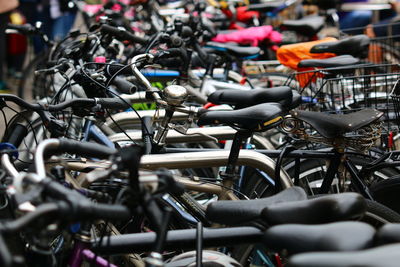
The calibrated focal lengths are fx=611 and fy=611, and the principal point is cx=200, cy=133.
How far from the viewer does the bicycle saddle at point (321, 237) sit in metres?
1.62

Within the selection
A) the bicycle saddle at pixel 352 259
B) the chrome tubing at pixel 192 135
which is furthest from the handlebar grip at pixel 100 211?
the chrome tubing at pixel 192 135

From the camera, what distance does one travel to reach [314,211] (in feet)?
6.39

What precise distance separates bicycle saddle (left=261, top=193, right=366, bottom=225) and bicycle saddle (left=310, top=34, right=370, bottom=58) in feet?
8.99

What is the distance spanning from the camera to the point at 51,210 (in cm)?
152

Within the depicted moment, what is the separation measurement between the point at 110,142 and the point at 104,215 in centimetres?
174

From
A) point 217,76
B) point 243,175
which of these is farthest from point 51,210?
point 217,76

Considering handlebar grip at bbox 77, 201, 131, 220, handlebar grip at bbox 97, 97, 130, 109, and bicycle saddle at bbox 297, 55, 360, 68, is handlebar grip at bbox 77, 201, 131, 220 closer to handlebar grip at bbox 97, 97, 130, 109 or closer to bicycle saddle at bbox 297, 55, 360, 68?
handlebar grip at bbox 97, 97, 130, 109

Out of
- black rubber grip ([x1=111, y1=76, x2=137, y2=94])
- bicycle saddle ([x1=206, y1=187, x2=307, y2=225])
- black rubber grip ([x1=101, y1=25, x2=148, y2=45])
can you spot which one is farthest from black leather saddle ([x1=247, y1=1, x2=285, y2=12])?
bicycle saddle ([x1=206, y1=187, x2=307, y2=225])

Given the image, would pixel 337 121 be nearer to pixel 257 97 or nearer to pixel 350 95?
pixel 257 97

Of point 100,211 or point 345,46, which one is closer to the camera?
point 100,211

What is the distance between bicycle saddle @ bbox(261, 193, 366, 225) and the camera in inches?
76.4

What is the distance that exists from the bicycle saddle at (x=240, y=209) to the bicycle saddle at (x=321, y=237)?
1.00 feet

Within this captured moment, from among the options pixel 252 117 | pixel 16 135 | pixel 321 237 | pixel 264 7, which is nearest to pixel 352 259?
pixel 321 237

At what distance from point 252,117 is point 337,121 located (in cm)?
42
